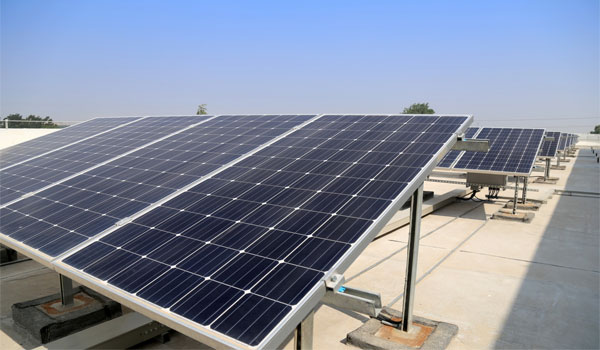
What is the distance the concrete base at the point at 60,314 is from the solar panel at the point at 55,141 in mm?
5880

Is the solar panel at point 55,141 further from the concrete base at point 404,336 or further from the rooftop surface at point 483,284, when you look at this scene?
the concrete base at point 404,336

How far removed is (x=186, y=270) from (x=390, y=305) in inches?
232

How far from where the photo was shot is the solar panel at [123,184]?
694 centimetres

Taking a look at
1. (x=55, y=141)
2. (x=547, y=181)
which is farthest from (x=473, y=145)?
(x=547, y=181)

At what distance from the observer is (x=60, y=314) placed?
8086 millimetres

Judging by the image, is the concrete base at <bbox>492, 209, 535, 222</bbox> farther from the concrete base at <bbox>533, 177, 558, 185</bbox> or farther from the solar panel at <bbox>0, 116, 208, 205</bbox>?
the concrete base at <bbox>533, 177, 558, 185</bbox>

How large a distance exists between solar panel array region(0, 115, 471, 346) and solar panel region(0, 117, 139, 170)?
5.16 metres

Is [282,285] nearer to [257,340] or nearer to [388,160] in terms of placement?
[257,340]

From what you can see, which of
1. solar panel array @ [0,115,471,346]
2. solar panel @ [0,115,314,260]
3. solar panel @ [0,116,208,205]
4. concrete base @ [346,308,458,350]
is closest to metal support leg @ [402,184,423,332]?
concrete base @ [346,308,458,350]

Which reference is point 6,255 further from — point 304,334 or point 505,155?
point 505,155

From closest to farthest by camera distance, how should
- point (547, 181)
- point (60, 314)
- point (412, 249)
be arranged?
1. point (412, 249)
2. point (60, 314)
3. point (547, 181)

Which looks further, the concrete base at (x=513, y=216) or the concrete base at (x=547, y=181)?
the concrete base at (x=547, y=181)

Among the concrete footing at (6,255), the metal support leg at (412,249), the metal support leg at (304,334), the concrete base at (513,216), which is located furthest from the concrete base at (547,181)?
the concrete footing at (6,255)

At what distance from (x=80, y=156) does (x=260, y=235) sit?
8.76m
